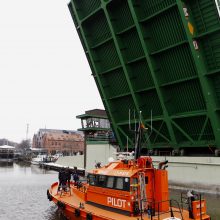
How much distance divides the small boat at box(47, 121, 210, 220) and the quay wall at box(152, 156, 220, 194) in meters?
8.33

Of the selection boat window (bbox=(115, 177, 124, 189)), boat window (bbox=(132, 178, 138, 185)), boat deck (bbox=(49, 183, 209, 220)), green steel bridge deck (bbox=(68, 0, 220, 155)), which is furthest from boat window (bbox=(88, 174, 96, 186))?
green steel bridge deck (bbox=(68, 0, 220, 155))

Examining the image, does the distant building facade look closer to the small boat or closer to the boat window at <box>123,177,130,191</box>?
the small boat

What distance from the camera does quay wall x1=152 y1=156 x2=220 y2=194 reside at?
1869 cm

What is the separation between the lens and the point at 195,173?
783 inches

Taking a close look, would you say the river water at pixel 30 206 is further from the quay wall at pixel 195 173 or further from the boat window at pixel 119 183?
the boat window at pixel 119 183

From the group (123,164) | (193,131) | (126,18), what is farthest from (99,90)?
(123,164)

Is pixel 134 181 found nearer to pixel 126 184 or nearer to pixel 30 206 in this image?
pixel 126 184

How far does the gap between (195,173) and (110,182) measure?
10517 millimetres

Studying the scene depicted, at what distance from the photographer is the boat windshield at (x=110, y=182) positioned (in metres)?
10.5

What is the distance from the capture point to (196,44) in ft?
57.8

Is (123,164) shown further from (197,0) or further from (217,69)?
(197,0)

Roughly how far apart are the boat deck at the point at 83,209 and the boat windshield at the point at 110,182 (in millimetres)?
905

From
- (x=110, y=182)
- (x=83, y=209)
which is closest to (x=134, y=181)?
(x=110, y=182)

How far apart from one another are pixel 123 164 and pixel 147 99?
11515mm
